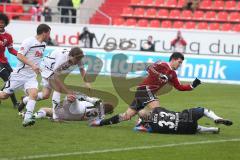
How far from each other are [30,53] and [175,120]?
3097 mm

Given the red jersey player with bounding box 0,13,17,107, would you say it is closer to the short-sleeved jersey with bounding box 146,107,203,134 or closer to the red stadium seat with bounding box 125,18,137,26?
the short-sleeved jersey with bounding box 146,107,203,134

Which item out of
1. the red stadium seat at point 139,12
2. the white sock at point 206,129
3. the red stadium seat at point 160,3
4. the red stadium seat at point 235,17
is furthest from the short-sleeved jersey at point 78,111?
the red stadium seat at point 160,3

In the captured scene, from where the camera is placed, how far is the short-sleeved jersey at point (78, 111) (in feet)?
46.3

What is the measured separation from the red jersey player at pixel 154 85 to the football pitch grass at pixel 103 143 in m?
0.36

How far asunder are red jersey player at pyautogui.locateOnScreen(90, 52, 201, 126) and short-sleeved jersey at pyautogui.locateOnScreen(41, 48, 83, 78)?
160 centimetres

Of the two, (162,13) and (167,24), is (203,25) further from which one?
(162,13)

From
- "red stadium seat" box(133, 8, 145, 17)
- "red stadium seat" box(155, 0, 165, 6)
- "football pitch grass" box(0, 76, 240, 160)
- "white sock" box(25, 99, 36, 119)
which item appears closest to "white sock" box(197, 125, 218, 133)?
"football pitch grass" box(0, 76, 240, 160)

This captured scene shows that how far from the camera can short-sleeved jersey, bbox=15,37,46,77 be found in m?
13.5

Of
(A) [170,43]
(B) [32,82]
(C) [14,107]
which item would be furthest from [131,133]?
(A) [170,43]

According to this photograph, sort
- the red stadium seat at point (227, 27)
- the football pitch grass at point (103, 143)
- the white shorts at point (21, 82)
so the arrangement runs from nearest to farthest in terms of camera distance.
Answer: the football pitch grass at point (103, 143), the white shorts at point (21, 82), the red stadium seat at point (227, 27)

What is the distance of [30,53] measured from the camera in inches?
538

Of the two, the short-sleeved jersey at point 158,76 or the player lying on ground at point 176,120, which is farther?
the short-sleeved jersey at point 158,76

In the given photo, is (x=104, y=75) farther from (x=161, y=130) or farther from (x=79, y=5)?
(x=161, y=130)

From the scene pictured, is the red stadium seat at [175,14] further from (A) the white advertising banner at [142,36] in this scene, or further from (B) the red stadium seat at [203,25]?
(A) the white advertising banner at [142,36]
